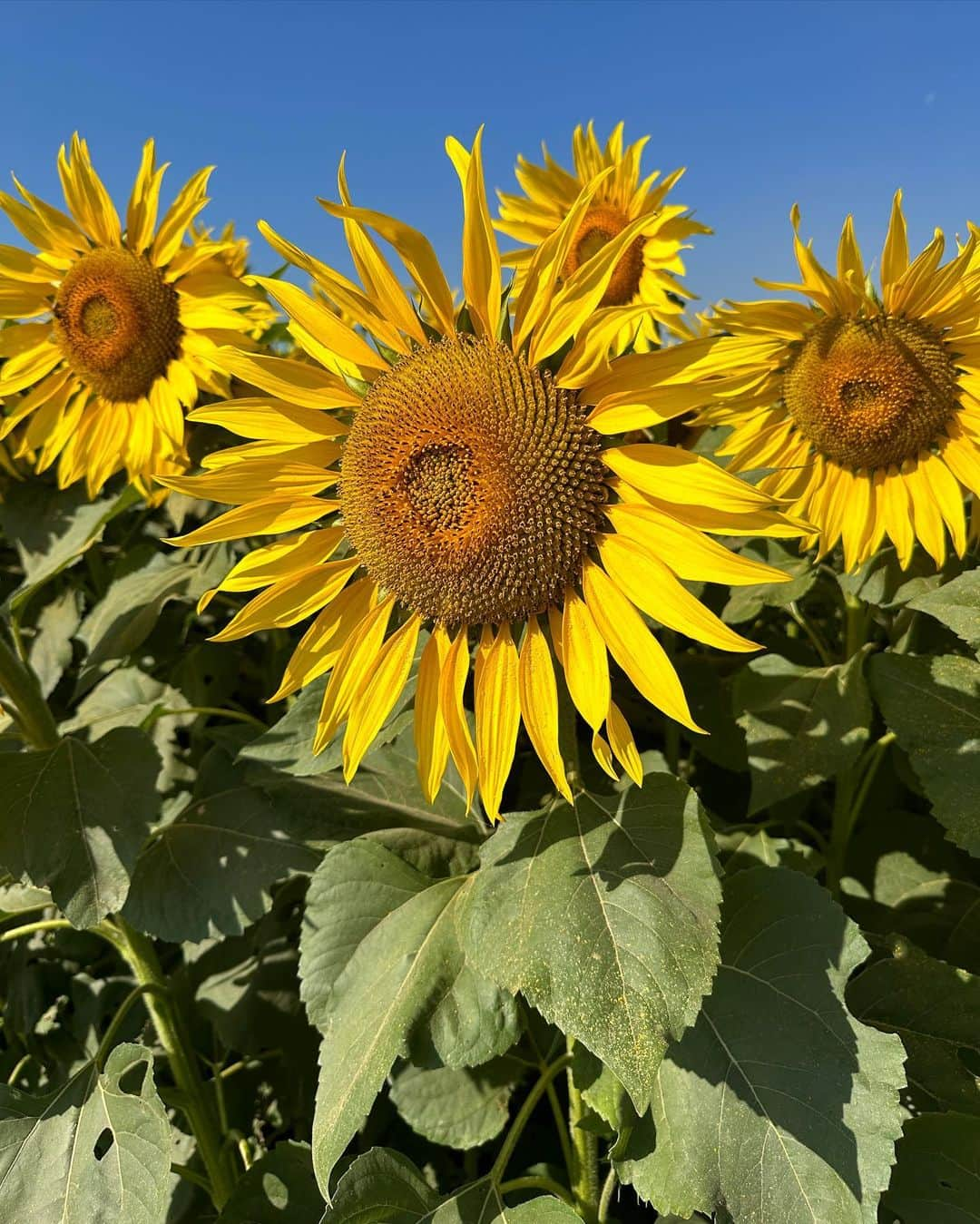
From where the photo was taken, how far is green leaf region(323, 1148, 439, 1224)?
1540mm

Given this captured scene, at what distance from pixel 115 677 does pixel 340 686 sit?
4.32 feet

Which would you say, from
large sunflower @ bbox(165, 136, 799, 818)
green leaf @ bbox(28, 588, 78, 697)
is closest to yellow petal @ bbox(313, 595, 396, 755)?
large sunflower @ bbox(165, 136, 799, 818)

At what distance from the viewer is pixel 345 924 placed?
1667 millimetres

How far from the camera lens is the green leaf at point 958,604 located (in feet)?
5.54

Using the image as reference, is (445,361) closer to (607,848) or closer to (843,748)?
(607,848)

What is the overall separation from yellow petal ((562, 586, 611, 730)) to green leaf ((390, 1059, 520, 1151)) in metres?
0.99

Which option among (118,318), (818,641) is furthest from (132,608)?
(818,641)

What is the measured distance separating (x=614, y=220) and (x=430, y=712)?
5.37 ft

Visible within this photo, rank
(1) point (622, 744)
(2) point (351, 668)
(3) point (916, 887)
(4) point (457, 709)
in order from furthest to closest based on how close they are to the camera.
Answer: (3) point (916, 887)
(2) point (351, 668)
(4) point (457, 709)
(1) point (622, 744)

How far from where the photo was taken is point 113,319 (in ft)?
8.27

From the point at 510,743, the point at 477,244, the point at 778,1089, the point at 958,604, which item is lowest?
the point at 778,1089

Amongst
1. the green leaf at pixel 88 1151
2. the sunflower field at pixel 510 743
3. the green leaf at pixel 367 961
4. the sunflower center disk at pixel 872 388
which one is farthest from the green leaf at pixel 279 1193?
the sunflower center disk at pixel 872 388

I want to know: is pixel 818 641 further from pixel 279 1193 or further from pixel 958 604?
pixel 279 1193

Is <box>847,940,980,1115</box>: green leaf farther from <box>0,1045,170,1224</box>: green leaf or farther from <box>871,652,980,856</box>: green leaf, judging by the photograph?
<box>0,1045,170,1224</box>: green leaf
